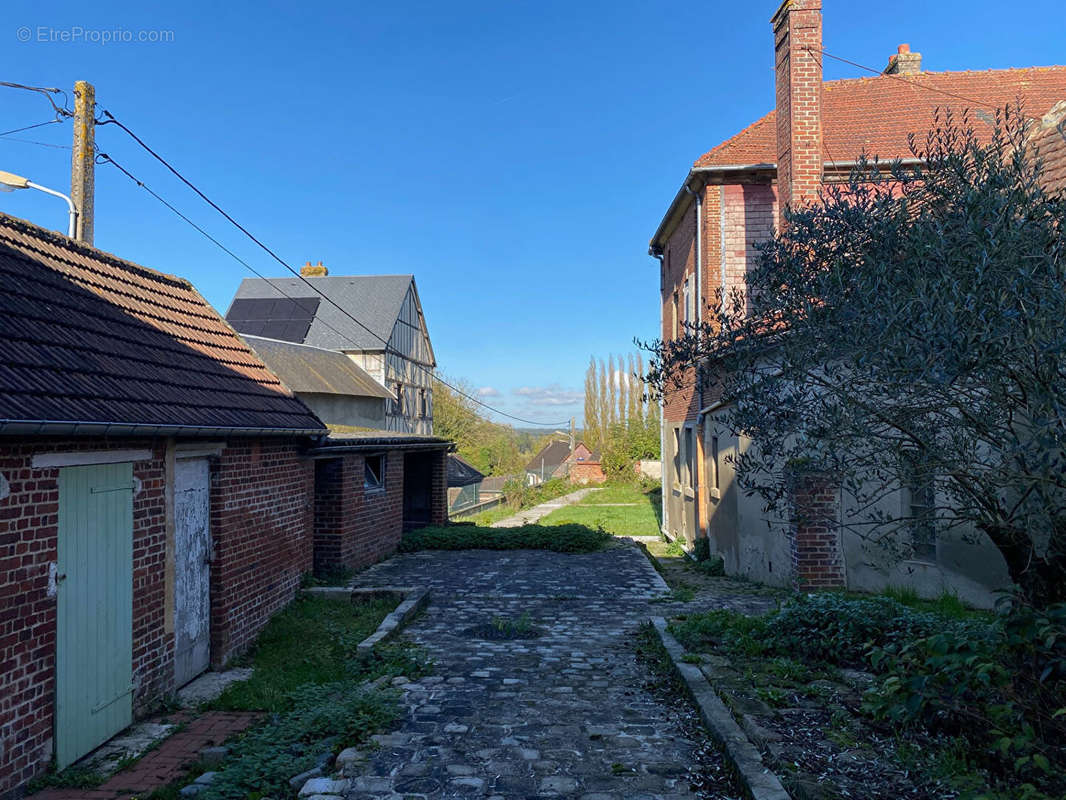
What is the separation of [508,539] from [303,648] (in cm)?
803

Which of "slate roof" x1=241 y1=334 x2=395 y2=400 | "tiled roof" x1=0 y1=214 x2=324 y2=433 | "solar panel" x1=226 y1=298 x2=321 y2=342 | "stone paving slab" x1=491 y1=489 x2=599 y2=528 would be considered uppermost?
"solar panel" x1=226 y1=298 x2=321 y2=342

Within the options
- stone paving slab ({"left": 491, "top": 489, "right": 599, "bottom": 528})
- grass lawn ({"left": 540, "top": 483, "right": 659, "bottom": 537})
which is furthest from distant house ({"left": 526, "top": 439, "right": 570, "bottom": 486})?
grass lawn ({"left": 540, "top": 483, "right": 659, "bottom": 537})

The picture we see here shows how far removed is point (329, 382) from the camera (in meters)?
23.4

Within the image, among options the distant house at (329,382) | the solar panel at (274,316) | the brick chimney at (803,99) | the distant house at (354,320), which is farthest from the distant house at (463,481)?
the brick chimney at (803,99)

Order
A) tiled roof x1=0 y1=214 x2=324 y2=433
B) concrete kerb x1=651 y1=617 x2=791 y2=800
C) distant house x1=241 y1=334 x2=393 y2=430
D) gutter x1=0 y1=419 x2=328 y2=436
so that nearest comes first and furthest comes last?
concrete kerb x1=651 y1=617 x2=791 y2=800
gutter x1=0 y1=419 x2=328 y2=436
tiled roof x1=0 y1=214 x2=324 y2=433
distant house x1=241 y1=334 x2=393 y2=430

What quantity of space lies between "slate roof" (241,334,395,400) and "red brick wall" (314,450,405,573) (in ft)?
27.4

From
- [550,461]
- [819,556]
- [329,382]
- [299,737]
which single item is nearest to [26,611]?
[299,737]

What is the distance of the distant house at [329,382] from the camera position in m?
21.6

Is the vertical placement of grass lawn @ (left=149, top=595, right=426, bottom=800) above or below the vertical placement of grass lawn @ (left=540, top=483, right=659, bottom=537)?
above

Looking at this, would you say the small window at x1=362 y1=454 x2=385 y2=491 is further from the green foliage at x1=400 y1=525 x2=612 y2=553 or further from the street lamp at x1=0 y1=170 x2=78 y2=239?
the street lamp at x1=0 y1=170 x2=78 y2=239

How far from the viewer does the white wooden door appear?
6.71 m

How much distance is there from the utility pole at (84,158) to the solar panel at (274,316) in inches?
751

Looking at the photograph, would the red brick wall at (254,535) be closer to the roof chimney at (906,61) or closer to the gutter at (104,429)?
the gutter at (104,429)

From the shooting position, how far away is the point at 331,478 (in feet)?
38.7
